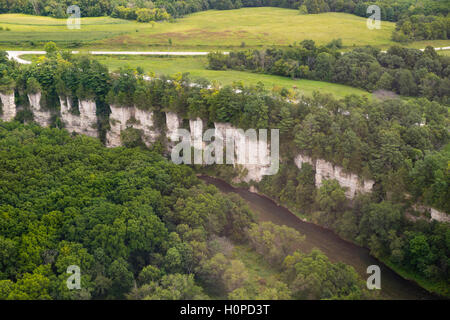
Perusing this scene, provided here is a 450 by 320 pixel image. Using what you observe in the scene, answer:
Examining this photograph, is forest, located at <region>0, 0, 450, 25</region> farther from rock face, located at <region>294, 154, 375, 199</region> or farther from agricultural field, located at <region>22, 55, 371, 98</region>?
rock face, located at <region>294, 154, 375, 199</region>

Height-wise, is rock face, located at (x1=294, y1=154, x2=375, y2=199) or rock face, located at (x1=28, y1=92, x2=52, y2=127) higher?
rock face, located at (x1=28, y1=92, x2=52, y2=127)

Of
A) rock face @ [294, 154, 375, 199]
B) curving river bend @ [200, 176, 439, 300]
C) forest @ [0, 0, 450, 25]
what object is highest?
forest @ [0, 0, 450, 25]

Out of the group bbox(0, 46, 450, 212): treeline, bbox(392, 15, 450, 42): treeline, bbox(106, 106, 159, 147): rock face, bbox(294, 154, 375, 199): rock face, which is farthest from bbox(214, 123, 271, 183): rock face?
bbox(392, 15, 450, 42): treeline

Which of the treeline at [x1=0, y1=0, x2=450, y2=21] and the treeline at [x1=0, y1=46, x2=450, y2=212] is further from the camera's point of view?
the treeline at [x1=0, y1=0, x2=450, y2=21]

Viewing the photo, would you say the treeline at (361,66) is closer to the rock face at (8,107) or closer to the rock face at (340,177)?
the rock face at (340,177)

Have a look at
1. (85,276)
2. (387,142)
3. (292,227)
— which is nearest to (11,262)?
(85,276)

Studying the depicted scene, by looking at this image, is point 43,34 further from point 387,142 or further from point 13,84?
point 387,142

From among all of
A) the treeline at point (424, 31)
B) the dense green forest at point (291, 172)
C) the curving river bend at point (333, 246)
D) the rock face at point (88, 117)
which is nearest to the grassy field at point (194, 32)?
the treeline at point (424, 31)
